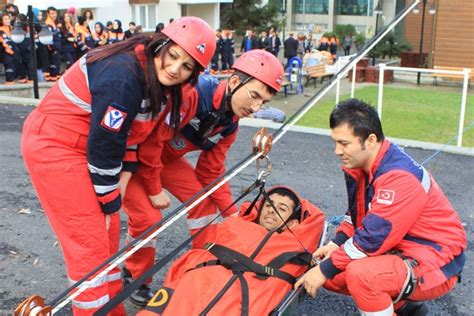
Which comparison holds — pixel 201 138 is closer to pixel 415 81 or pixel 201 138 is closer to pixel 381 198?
pixel 381 198

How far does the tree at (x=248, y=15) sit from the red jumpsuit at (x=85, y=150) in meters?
37.8

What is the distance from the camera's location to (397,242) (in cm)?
283

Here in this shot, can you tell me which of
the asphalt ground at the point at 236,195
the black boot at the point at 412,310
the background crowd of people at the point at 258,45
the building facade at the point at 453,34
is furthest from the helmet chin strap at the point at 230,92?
the building facade at the point at 453,34

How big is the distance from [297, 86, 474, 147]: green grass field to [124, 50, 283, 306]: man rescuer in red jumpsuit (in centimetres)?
484

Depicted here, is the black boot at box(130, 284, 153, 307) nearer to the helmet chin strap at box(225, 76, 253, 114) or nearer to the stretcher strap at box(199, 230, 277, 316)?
the stretcher strap at box(199, 230, 277, 316)

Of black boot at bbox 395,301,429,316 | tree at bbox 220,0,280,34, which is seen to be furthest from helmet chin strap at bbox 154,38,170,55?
tree at bbox 220,0,280,34

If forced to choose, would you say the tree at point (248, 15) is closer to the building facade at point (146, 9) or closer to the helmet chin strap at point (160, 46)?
the building facade at point (146, 9)

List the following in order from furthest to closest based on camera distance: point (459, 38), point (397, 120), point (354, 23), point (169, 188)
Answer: point (354, 23), point (459, 38), point (397, 120), point (169, 188)

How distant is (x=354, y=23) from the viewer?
54969 millimetres

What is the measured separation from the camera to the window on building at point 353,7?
54094mm

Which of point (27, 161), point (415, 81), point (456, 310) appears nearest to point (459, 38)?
point (415, 81)

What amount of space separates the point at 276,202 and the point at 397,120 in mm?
8257

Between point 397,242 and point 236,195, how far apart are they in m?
2.75

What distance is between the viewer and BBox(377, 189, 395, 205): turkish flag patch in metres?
2.77
